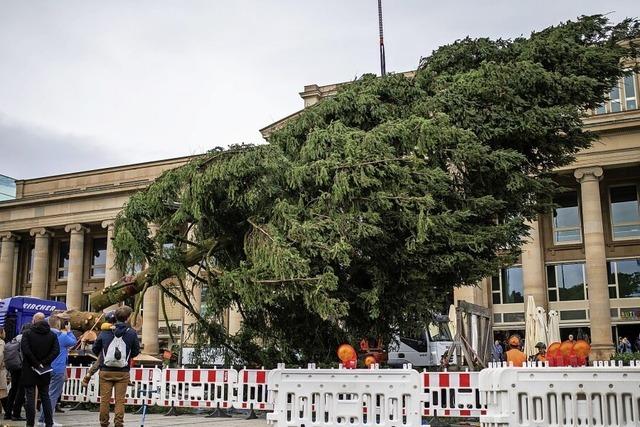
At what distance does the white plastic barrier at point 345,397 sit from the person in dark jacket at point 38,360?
12.4 feet

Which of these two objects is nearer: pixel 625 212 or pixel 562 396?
pixel 562 396

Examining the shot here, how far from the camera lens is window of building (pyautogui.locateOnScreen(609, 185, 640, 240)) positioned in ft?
125

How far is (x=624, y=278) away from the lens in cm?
3753

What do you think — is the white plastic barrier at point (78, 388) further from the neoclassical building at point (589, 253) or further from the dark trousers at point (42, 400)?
the neoclassical building at point (589, 253)

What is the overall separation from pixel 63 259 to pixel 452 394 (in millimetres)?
50786

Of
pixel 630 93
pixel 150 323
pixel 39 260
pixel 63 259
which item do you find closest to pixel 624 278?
pixel 630 93

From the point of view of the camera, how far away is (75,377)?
53.5 feet

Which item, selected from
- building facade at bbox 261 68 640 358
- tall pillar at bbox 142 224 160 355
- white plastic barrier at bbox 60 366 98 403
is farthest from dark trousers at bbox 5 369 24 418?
tall pillar at bbox 142 224 160 355

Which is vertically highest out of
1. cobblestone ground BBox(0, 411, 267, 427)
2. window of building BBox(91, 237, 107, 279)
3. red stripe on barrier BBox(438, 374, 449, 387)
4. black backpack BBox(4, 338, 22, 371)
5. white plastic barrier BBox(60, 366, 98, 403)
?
window of building BBox(91, 237, 107, 279)

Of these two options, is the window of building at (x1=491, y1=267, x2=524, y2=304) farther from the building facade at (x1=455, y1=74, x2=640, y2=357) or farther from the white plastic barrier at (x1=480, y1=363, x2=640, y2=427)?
the white plastic barrier at (x1=480, y1=363, x2=640, y2=427)

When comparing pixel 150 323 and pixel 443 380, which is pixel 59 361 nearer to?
pixel 443 380

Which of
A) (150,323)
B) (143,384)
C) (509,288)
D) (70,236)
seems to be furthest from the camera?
(70,236)

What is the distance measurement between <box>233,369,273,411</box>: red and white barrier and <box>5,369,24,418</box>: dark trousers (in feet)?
12.9

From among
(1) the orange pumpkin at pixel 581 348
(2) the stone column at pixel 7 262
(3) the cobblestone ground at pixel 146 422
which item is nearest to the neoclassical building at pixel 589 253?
(2) the stone column at pixel 7 262
